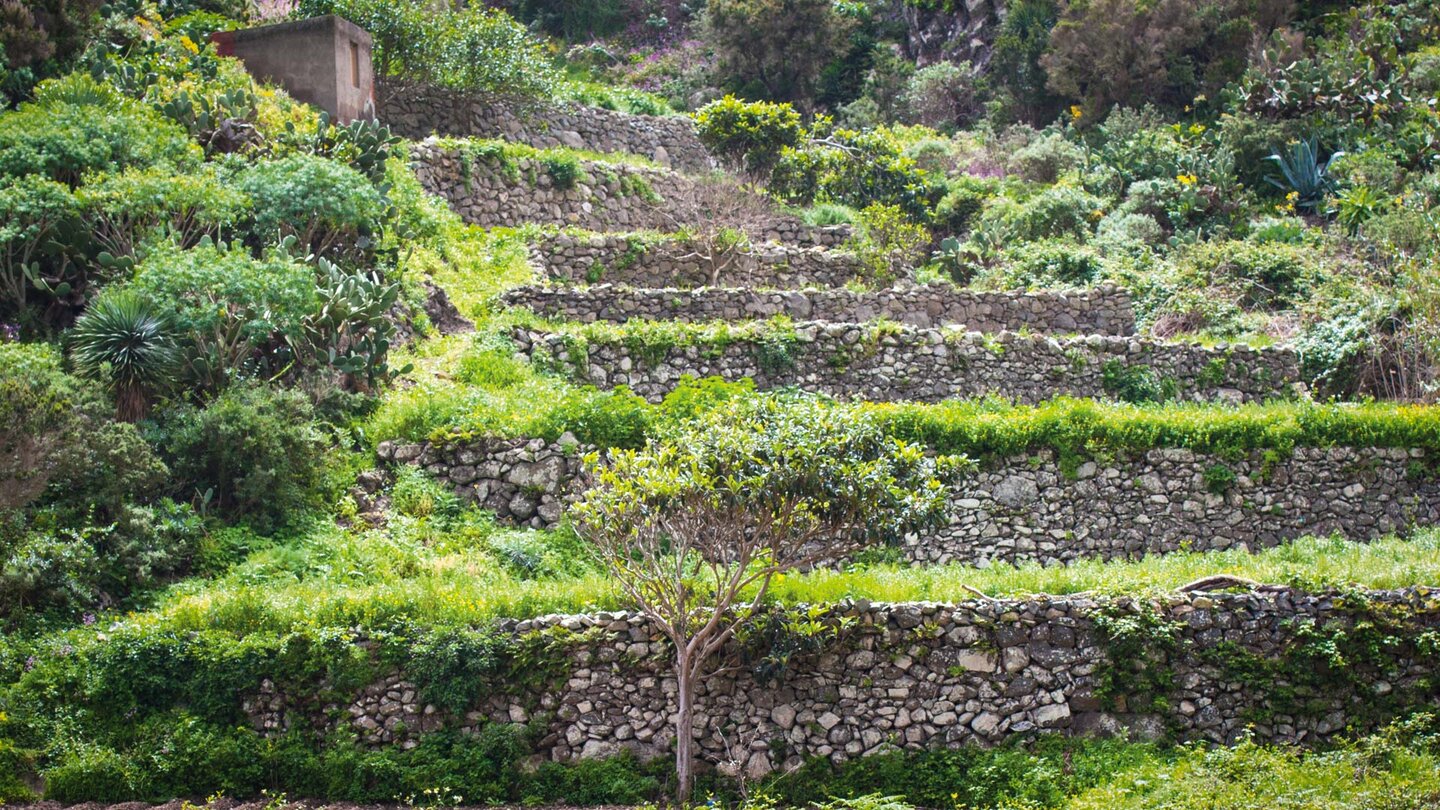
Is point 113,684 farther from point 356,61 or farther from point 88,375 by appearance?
point 356,61

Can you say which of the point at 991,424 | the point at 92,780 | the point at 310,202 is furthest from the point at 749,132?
the point at 92,780

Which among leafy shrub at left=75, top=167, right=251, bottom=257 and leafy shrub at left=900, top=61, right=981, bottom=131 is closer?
leafy shrub at left=75, top=167, right=251, bottom=257

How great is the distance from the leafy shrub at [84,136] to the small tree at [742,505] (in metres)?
11.6

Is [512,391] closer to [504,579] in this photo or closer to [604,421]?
[604,421]

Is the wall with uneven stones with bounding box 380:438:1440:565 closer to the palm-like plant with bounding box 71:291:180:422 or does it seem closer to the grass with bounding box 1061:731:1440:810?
the palm-like plant with bounding box 71:291:180:422

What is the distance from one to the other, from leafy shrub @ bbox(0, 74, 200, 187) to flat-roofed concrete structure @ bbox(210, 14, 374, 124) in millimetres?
4208

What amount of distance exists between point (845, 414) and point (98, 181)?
12290mm

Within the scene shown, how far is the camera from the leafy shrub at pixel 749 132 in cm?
3175

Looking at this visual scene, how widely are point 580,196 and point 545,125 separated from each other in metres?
4.72

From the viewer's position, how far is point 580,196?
93.5 feet

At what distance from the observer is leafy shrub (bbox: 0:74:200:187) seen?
20.4 m

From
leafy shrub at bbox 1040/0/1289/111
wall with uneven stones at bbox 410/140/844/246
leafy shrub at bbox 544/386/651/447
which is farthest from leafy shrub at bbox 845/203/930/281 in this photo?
leafy shrub at bbox 544/386/651/447

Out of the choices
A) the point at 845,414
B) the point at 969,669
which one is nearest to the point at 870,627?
the point at 969,669

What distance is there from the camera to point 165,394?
1722 centimetres
